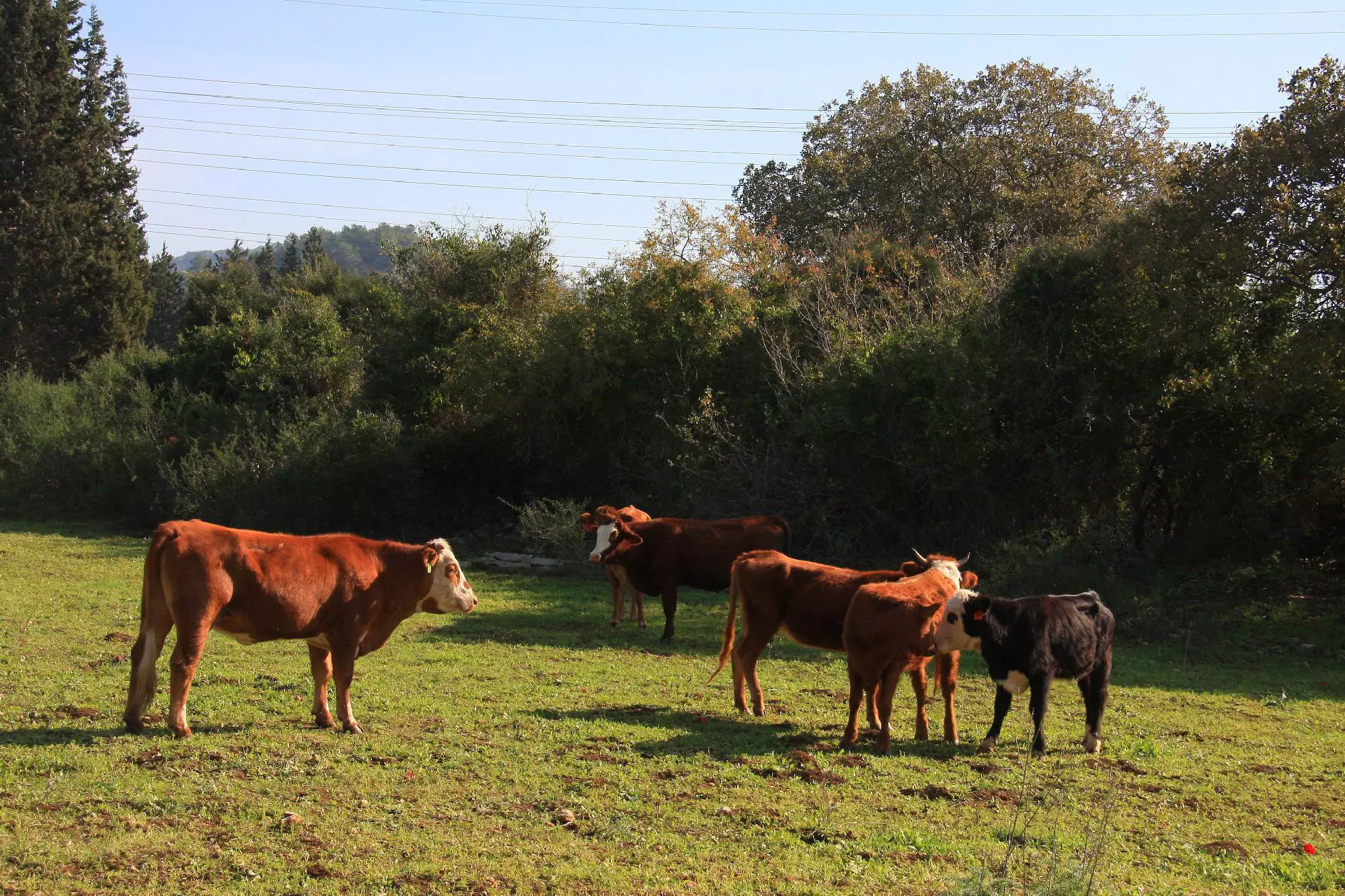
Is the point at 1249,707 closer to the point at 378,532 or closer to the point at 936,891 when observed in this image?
the point at 936,891

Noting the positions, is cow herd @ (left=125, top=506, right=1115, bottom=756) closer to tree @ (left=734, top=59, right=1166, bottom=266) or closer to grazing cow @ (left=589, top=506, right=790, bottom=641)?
grazing cow @ (left=589, top=506, right=790, bottom=641)

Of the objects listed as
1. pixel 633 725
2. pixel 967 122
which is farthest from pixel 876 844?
pixel 967 122

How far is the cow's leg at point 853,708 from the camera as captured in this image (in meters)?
8.75

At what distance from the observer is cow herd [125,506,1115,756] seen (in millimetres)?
8219

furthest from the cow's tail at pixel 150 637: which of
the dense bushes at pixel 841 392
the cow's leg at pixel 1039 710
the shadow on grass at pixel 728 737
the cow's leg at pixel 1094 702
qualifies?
the dense bushes at pixel 841 392

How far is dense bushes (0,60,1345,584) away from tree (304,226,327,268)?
13.6 metres

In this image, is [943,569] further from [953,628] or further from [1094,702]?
[1094,702]

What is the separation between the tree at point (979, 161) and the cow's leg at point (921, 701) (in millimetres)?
19347

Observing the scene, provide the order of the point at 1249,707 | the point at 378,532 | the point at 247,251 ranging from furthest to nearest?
the point at 247,251 → the point at 378,532 → the point at 1249,707

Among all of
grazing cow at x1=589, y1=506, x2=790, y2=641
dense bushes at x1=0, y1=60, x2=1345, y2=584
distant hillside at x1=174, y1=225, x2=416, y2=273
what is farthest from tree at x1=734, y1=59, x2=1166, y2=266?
distant hillside at x1=174, y1=225, x2=416, y2=273

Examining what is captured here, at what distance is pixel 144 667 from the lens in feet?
27.0

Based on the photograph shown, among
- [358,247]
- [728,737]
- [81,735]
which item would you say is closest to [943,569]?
[728,737]

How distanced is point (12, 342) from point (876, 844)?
41.1 meters

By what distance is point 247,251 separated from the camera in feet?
276
